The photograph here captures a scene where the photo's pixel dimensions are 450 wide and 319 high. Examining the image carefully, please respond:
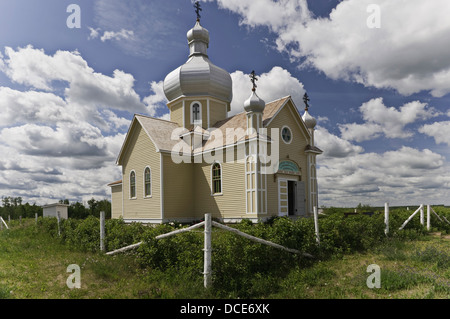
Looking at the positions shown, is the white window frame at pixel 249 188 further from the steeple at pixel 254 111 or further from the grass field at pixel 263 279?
the grass field at pixel 263 279

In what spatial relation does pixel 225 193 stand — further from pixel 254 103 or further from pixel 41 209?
pixel 41 209

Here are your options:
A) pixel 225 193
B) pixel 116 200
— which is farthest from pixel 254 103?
pixel 116 200

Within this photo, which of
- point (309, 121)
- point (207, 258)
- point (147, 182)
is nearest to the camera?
point (207, 258)

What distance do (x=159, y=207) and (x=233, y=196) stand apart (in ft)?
14.6

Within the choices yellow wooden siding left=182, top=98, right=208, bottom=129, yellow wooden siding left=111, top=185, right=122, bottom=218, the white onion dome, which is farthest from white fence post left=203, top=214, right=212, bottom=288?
yellow wooden siding left=111, top=185, right=122, bottom=218

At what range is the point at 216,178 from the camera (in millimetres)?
17766

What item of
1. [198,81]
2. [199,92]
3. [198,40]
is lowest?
[199,92]

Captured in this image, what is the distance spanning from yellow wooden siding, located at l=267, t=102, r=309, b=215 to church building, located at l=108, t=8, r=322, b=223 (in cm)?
5

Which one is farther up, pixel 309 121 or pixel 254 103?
pixel 254 103

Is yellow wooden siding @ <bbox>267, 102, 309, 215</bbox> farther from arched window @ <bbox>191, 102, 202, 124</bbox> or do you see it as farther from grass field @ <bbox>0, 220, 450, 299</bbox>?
grass field @ <bbox>0, 220, 450, 299</bbox>

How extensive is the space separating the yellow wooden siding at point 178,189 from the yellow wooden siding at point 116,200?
781 cm

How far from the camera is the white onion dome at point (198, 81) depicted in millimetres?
22016

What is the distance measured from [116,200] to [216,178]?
10.8m

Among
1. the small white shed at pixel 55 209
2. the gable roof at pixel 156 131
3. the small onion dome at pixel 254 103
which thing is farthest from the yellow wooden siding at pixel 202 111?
the small white shed at pixel 55 209
